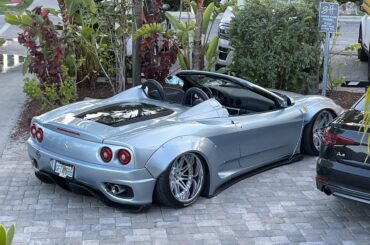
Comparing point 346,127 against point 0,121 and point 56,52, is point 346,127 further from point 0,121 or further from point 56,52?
point 0,121

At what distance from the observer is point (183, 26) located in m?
9.66

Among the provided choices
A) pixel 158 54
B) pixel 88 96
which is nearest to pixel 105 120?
pixel 158 54

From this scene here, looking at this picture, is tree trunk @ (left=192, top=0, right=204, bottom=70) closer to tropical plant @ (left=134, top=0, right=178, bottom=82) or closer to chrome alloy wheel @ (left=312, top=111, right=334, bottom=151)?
tropical plant @ (left=134, top=0, right=178, bottom=82)

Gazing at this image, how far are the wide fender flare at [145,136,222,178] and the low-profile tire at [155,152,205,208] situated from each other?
53 millimetres

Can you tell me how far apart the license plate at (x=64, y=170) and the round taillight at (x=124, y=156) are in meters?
0.50

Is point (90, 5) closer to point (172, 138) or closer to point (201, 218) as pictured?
point (172, 138)

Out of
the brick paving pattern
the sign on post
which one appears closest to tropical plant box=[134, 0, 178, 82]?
the sign on post

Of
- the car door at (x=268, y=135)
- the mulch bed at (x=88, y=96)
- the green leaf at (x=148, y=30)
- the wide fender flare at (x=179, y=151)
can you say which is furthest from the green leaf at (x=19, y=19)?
the wide fender flare at (x=179, y=151)

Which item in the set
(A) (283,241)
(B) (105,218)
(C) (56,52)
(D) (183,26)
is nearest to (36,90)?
(C) (56,52)

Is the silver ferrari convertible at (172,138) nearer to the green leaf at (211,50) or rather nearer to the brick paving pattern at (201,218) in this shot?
the brick paving pattern at (201,218)

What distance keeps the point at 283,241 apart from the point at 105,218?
1665mm

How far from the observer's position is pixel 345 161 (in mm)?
5383

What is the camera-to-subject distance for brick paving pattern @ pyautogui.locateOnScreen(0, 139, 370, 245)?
535 cm

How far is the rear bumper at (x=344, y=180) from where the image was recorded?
5262 millimetres
